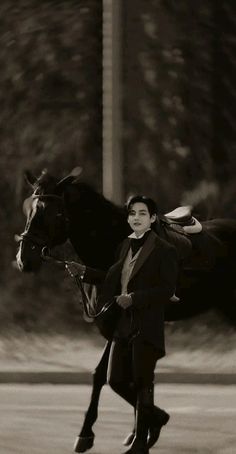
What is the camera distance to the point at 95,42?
15.6 meters

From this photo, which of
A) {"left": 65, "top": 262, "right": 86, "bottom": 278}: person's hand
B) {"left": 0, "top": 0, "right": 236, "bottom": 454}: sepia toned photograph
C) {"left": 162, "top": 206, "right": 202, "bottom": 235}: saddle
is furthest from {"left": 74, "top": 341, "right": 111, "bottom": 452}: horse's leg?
{"left": 0, "top": 0, "right": 236, "bottom": 454}: sepia toned photograph

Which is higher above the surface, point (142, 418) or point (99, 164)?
point (142, 418)

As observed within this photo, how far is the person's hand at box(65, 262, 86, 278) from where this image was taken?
898cm

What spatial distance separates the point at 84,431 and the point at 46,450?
1.13ft

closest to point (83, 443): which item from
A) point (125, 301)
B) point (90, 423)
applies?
point (90, 423)

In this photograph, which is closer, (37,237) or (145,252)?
(145,252)

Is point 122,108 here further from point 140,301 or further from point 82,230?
point 140,301

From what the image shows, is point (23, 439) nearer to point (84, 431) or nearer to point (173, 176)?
point (84, 431)

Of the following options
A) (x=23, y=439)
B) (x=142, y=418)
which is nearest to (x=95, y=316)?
(x=142, y=418)

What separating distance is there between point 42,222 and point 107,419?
259 cm

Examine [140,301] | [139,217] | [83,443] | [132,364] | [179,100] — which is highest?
[139,217]

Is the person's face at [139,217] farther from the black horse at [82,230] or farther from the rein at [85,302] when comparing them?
the black horse at [82,230]

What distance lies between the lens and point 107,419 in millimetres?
11375

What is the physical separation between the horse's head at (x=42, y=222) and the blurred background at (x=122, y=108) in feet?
19.3
